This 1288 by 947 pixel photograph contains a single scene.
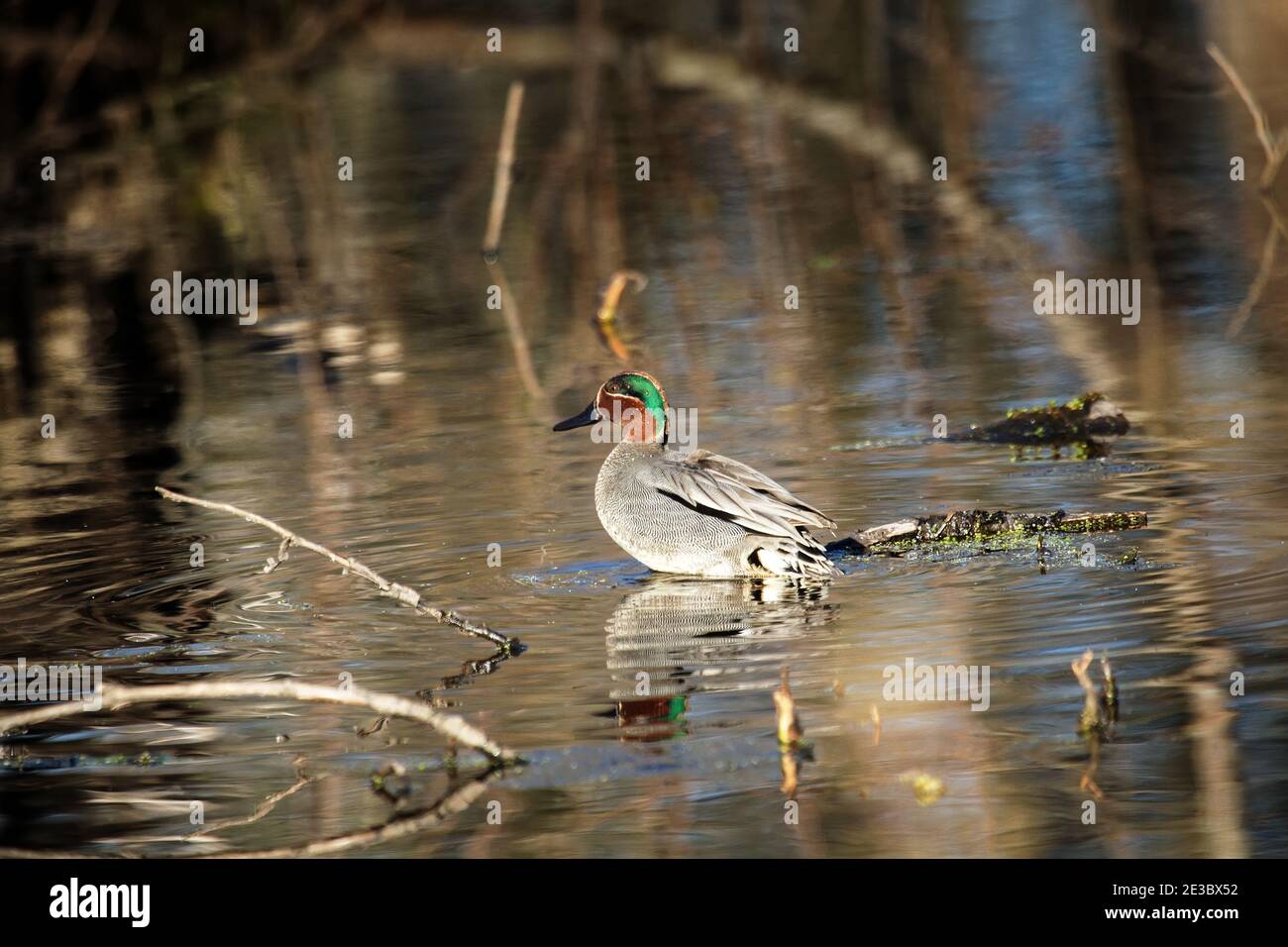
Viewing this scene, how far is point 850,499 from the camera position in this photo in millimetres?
10078

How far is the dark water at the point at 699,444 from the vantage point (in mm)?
6570

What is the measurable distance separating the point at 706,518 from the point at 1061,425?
8.57 feet

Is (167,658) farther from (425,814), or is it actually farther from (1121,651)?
(1121,651)

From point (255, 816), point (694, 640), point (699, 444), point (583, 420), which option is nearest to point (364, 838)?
point (255, 816)

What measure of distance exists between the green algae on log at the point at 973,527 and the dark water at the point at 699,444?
0.15 m

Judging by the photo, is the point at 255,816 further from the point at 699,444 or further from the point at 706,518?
the point at 699,444

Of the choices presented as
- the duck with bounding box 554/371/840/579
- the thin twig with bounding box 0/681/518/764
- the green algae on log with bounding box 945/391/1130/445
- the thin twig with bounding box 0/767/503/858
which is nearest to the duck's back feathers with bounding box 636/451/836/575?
the duck with bounding box 554/371/840/579

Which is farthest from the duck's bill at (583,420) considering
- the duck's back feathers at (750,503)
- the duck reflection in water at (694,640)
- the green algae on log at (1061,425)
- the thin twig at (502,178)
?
the thin twig at (502,178)

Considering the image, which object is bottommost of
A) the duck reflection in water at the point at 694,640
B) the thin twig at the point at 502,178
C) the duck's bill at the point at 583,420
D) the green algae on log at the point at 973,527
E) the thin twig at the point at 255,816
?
the thin twig at the point at 255,816

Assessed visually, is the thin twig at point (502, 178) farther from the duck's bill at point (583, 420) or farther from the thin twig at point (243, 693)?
the thin twig at point (243, 693)

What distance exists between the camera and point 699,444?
38.2 feet
